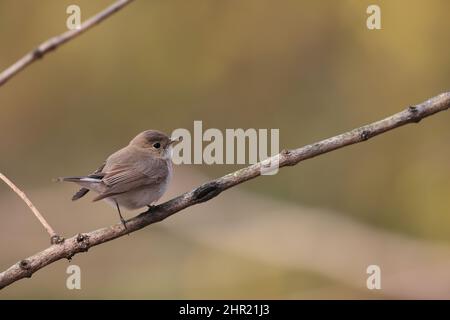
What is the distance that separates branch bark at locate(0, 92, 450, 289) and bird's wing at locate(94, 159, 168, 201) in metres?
1.01

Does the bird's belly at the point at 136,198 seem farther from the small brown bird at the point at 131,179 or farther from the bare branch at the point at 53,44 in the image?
the bare branch at the point at 53,44

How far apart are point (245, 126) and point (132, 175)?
4.45 meters

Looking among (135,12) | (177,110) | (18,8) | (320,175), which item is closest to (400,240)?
(320,175)

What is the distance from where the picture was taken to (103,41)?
9820 millimetres

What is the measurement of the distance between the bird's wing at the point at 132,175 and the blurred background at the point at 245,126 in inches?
101

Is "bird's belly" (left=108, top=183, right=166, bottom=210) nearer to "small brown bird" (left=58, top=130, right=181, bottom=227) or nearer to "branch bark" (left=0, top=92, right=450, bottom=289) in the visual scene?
"small brown bird" (left=58, top=130, right=181, bottom=227)

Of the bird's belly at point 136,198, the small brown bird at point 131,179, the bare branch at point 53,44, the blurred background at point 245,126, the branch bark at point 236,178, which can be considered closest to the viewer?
the bare branch at point 53,44

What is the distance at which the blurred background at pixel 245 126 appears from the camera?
26.3ft

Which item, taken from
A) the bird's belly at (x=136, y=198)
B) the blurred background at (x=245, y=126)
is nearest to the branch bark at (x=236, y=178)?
the bird's belly at (x=136, y=198)

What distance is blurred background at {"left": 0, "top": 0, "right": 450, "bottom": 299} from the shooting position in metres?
8.01

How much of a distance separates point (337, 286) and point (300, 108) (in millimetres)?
2900

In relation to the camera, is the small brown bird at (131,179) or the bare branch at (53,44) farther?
the small brown bird at (131,179)

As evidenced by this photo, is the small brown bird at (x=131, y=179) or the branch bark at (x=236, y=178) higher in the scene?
the small brown bird at (x=131, y=179)

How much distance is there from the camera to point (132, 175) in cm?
507
